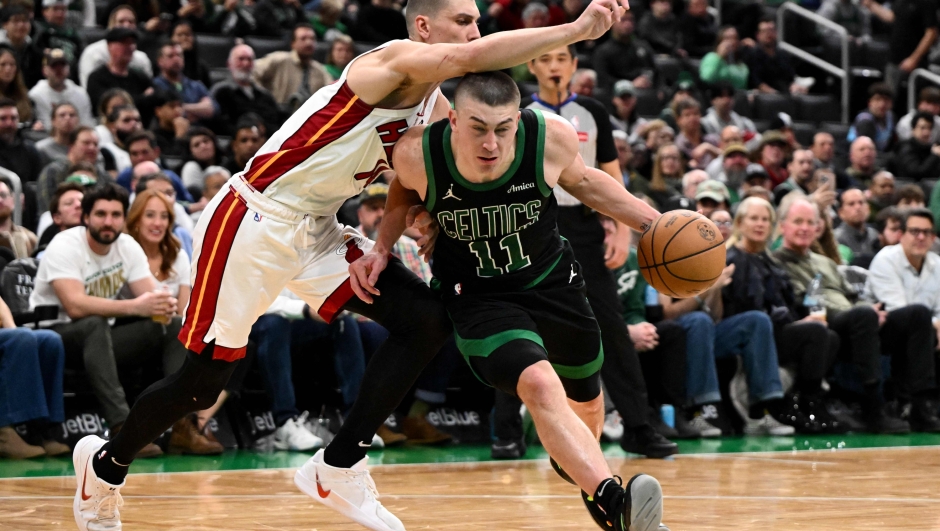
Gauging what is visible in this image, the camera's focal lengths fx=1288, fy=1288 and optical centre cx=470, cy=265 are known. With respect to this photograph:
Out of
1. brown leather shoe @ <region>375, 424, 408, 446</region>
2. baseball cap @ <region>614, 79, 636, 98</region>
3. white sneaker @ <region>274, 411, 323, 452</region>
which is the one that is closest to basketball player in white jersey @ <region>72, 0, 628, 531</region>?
white sneaker @ <region>274, 411, 323, 452</region>

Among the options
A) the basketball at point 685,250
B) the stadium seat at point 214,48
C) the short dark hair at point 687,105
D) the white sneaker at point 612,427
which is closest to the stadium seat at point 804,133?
the short dark hair at point 687,105

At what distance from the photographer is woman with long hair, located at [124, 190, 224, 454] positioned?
765 cm

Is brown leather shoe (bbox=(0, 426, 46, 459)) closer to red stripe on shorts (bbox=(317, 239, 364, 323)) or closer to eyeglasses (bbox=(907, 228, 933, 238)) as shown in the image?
red stripe on shorts (bbox=(317, 239, 364, 323))

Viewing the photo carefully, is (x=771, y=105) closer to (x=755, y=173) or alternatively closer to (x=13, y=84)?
(x=755, y=173)

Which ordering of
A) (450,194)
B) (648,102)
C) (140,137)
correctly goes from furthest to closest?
(648,102) → (140,137) → (450,194)

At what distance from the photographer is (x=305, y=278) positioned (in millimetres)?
4785

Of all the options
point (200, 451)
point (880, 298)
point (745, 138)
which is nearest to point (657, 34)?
point (745, 138)

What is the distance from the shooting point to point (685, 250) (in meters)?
4.53

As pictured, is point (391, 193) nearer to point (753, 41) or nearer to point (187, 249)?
point (187, 249)

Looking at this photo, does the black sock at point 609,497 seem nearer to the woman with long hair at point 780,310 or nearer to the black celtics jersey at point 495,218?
the black celtics jersey at point 495,218

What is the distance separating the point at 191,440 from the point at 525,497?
8.87 feet

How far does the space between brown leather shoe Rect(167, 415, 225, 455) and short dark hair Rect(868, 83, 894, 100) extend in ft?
33.7

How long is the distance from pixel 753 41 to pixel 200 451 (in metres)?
11.0

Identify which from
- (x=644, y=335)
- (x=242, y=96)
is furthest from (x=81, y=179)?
(x=644, y=335)
